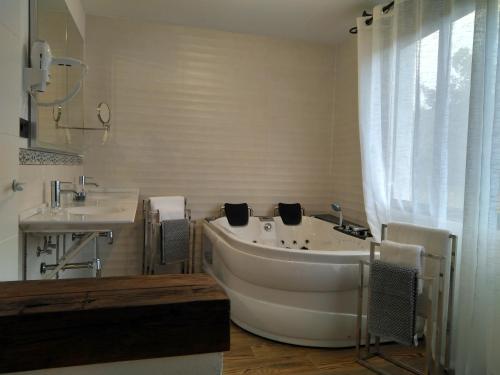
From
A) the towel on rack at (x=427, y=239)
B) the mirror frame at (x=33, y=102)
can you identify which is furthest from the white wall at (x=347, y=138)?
the mirror frame at (x=33, y=102)

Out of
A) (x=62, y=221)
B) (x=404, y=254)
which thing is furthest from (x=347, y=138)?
(x=62, y=221)

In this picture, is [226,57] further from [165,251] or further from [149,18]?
[165,251]

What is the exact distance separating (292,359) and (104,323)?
5.96 feet

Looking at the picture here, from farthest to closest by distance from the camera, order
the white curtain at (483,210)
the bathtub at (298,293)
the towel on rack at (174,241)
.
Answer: the towel on rack at (174,241)
the bathtub at (298,293)
the white curtain at (483,210)

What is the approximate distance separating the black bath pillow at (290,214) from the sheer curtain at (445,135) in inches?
39.7

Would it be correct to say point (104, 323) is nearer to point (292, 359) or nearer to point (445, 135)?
point (292, 359)

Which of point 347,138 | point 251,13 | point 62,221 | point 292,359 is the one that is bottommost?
point 292,359

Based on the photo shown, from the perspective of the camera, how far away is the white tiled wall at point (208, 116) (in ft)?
10.2

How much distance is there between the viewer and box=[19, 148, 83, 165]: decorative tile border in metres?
1.60

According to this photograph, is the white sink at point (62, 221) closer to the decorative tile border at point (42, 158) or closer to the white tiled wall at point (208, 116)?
the decorative tile border at point (42, 158)

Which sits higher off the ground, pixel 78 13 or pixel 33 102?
pixel 78 13

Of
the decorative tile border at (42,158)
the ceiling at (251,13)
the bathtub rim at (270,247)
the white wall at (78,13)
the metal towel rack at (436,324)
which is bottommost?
the metal towel rack at (436,324)

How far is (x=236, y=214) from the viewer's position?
325 centimetres

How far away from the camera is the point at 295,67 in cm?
354
